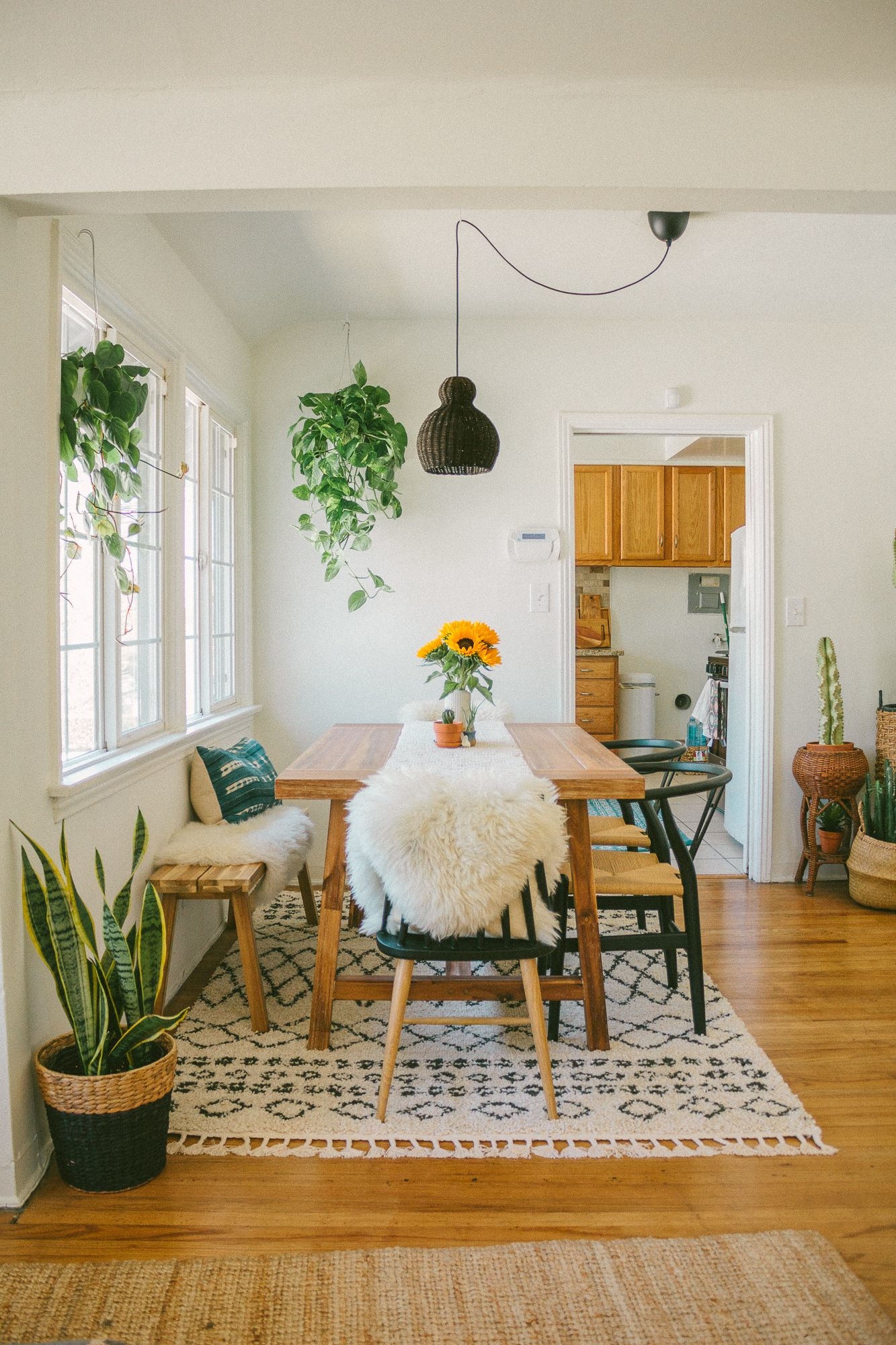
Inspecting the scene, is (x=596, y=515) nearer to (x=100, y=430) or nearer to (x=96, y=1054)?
(x=100, y=430)

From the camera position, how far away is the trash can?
6930 mm

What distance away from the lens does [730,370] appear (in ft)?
13.4

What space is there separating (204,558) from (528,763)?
1.62 m

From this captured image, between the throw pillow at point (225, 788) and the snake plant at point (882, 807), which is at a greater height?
the throw pillow at point (225, 788)

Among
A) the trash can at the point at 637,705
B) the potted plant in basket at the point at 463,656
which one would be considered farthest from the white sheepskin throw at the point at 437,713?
the trash can at the point at 637,705

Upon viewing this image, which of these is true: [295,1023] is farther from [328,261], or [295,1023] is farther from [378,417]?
[328,261]

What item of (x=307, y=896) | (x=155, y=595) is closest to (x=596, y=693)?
(x=307, y=896)

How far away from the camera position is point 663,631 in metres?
7.26

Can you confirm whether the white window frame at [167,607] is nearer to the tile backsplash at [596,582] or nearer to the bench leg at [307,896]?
the bench leg at [307,896]

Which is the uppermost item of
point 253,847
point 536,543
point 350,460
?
point 350,460

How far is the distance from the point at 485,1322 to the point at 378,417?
10.4 feet

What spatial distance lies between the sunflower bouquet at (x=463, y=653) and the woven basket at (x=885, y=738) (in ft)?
6.34

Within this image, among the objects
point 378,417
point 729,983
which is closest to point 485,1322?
point 729,983

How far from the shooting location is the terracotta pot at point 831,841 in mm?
3980
